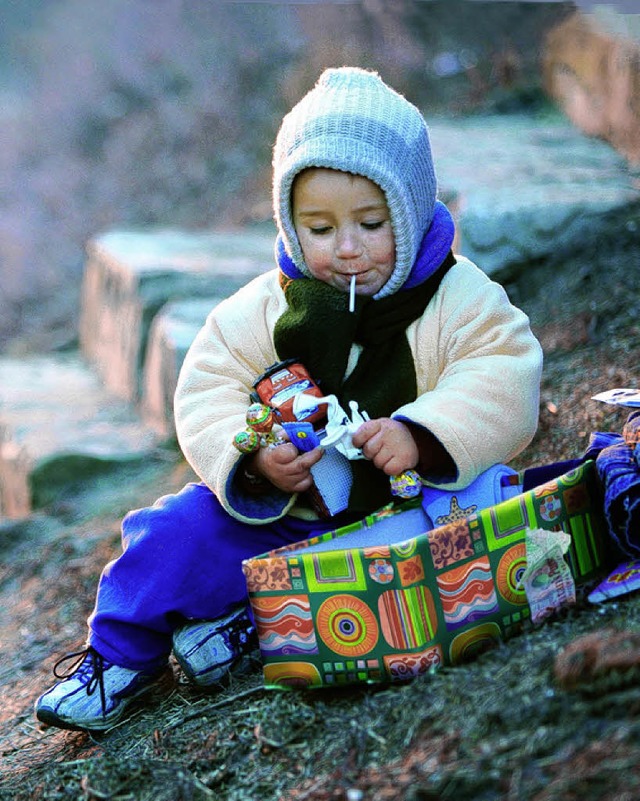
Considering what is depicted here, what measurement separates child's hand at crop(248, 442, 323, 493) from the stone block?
10.2ft

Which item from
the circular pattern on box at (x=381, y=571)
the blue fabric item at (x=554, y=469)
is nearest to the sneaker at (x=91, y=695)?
the circular pattern on box at (x=381, y=571)

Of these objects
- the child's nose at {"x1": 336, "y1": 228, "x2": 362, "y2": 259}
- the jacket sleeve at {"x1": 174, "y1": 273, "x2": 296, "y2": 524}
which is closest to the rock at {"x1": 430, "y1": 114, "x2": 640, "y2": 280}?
the jacket sleeve at {"x1": 174, "y1": 273, "x2": 296, "y2": 524}

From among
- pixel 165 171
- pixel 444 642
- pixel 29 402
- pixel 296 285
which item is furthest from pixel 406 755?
pixel 165 171

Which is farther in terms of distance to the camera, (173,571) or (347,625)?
(173,571)

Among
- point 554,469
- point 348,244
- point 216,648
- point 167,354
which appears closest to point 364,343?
point 348,244

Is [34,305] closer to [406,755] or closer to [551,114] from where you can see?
[551,114]

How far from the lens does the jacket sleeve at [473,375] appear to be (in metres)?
2.21

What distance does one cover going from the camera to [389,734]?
1807mm

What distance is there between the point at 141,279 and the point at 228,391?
3295 mm

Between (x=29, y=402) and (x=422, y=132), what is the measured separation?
3986 millimetres

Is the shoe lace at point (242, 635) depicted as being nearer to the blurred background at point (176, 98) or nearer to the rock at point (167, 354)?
the rock at point (167, 354)

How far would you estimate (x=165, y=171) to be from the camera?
1060cm

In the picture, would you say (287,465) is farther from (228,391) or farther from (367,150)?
(367,150)

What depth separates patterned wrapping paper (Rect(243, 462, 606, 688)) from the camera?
78.5 inches
